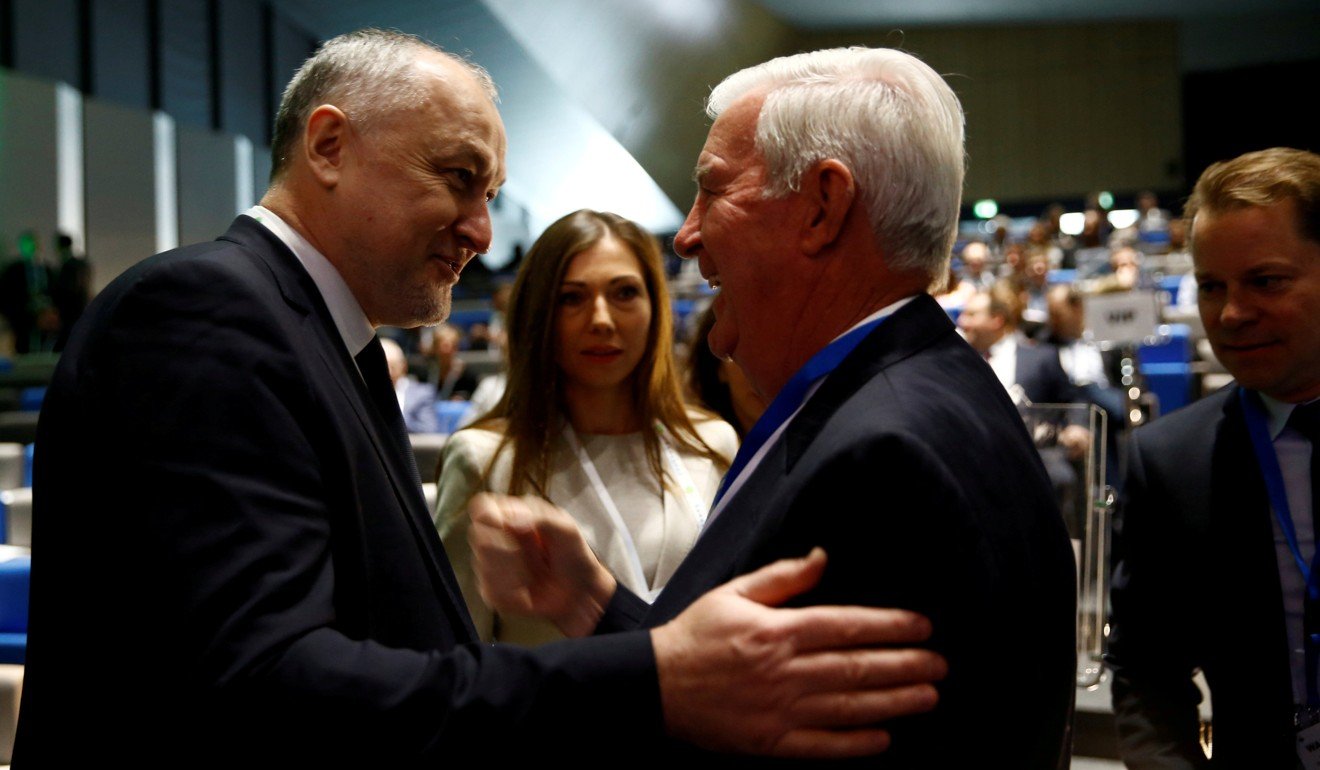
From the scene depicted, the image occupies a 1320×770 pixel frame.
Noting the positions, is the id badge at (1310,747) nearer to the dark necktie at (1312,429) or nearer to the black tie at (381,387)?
the dark necktie at (1312,429)

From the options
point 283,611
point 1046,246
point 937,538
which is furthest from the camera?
point 1046,246

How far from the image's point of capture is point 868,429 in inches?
36.7

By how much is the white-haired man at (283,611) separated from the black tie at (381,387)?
12 cm

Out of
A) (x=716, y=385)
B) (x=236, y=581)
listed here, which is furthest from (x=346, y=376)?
(x=716, y=385)

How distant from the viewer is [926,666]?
0.91 metres

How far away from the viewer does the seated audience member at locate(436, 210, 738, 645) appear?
2127 millimetres

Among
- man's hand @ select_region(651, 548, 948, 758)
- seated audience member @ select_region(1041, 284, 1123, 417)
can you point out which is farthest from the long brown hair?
seated audience member @ select_region(1041, 284, 1123, 417)

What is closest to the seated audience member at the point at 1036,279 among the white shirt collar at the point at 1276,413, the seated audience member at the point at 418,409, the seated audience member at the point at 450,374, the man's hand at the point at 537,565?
the seated audience member at the point at 450,374

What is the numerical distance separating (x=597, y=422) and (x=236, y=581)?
4.47 ft

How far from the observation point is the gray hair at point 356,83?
140 cm

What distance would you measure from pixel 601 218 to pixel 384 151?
1.04 m

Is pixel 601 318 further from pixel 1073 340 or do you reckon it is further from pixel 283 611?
pixel 1073 340

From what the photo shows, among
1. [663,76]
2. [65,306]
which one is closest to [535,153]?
[663,76]

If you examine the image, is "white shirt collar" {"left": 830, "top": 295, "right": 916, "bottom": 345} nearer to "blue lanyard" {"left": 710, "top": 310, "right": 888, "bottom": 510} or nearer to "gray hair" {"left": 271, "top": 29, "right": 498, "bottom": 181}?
"blue lanyard" {"left": 710, "top": 310, "right": 888, "bottom": 510}
